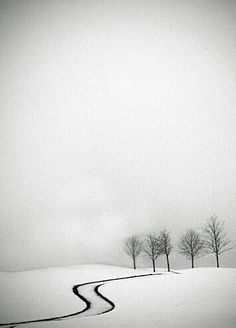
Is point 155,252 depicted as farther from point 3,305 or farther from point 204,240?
point 3,305

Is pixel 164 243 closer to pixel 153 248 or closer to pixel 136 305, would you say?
pixel 153 248

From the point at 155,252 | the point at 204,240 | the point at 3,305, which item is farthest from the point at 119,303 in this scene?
the point at 155,252

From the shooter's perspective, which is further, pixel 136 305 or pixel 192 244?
pixel 192 244

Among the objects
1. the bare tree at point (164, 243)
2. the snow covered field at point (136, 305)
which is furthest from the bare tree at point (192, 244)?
the snow covered field at point (136, 305)

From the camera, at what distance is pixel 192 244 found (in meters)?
50.3

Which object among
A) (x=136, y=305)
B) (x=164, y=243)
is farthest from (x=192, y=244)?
(x=136, y=305)

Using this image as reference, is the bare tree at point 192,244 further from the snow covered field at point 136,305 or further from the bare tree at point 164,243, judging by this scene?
the snow covered field at point 136,305

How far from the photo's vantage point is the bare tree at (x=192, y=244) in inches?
1954

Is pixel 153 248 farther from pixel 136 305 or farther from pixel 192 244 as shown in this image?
pixel 136 305

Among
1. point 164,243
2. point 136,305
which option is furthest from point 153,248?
point 136,305

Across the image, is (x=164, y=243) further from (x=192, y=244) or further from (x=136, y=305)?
(x=136, y=305)

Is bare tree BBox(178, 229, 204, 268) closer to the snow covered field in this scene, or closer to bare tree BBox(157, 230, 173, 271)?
bare tree BBox(157, 230, 173, 271)

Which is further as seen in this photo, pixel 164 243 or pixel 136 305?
pixel 164 243

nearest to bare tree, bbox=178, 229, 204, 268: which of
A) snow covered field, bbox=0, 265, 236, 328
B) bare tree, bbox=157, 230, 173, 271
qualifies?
bare tree, bbox=157, 230, 173, 271
